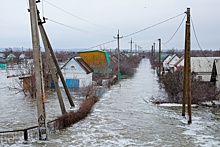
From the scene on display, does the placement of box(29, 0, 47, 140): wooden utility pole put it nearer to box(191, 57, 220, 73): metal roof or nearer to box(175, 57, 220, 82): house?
box(175, 57, 220, 82): house

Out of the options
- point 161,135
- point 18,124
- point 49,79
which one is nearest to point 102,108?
point 18,124

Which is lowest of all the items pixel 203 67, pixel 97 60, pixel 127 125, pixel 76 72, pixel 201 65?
pixel 127 125

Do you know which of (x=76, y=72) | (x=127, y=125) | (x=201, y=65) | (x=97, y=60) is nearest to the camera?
(x=127, y=125)

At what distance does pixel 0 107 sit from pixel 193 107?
14.7 m

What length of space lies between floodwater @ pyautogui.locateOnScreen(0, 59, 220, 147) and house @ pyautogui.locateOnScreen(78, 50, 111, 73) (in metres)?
16.4

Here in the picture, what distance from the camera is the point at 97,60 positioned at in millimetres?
38906

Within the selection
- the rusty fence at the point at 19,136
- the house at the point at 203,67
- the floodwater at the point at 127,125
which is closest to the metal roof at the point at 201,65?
the house at the point at 203,67

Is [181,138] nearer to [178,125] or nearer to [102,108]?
[178,125]

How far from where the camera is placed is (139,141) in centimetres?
1065

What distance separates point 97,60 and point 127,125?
26.0 m

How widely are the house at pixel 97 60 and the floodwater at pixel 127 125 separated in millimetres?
16369

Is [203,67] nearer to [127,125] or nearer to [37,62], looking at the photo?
[127,125]

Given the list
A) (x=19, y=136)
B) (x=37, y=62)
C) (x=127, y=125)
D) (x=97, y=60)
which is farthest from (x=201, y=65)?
(x=19, y=136)

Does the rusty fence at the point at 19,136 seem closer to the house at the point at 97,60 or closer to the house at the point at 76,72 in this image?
the house at the point at 76,72
